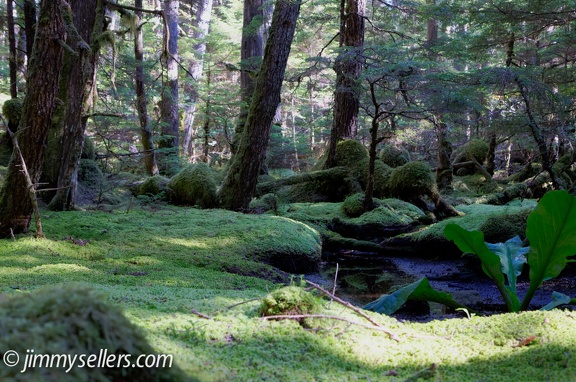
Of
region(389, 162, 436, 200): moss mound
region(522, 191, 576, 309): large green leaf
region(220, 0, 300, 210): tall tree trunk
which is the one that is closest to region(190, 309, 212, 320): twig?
region(522, 191, 576, 309): large green leaf

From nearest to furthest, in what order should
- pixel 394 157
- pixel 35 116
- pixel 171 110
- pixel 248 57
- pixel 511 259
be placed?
pixel 511 259 → pixel 35 116 → pixel 248 57 → pixel 394 157 → pixel 171 110

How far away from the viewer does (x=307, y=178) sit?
37.0 feet

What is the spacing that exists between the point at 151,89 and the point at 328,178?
773 cm

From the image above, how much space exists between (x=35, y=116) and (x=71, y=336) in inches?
182

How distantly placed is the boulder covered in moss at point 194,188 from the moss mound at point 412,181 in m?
4.21

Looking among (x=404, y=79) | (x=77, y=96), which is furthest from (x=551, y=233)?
(x=77, y=96)

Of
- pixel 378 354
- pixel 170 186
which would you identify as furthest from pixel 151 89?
pixel 378 354

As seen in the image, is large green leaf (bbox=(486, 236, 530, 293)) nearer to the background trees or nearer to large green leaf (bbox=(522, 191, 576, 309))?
large green leaf (bbox=(522, 191, 576, 309))

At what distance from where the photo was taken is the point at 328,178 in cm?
1121

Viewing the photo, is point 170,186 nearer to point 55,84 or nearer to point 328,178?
point 328,178

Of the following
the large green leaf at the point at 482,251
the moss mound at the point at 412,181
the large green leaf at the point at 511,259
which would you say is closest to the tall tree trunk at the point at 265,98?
the moss mound at the point at 412,181

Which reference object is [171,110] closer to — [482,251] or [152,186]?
[152,186]

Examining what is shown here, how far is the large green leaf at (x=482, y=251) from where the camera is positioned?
361cm

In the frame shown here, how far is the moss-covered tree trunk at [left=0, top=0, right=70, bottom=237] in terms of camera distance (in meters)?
4.88
